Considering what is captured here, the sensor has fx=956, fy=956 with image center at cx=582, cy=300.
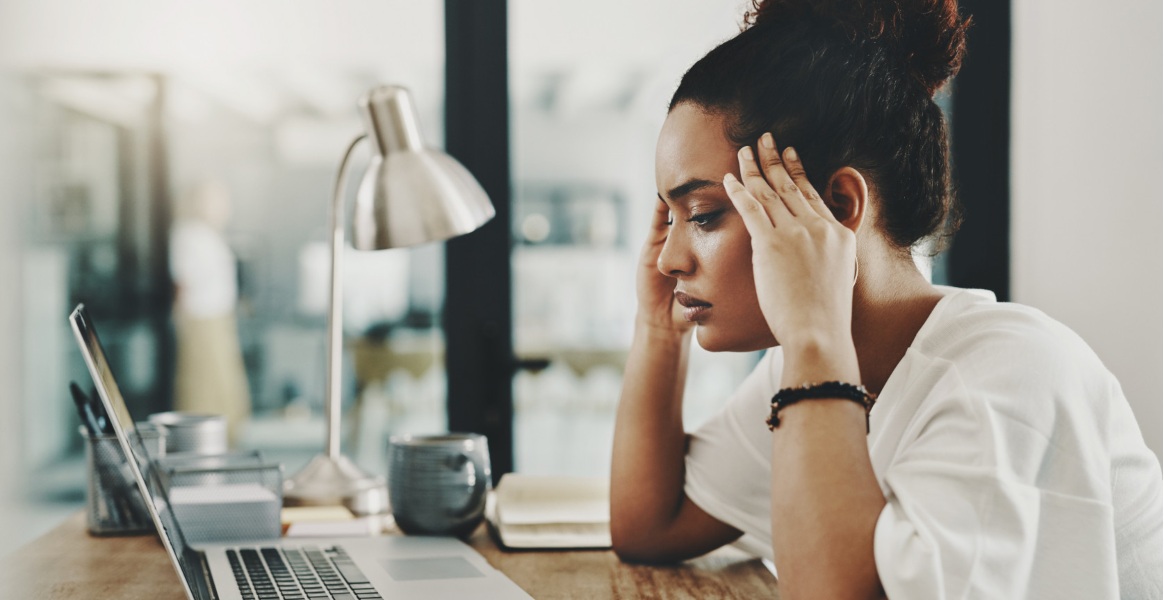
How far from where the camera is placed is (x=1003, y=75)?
1988 millimetres

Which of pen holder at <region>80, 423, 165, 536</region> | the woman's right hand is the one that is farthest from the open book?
pen holder at <region>80, 423, 165, 536</region>

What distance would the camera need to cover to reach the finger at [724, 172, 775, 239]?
879 mm

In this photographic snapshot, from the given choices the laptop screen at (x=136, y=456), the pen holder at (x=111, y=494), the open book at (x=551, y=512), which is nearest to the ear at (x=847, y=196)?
the open book at (x=551, y=512)

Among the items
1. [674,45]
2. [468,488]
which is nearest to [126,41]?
[674,45]

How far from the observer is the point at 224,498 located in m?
1.17

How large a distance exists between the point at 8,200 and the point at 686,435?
8.23 ft

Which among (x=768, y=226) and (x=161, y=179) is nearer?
(x=768, y=226)

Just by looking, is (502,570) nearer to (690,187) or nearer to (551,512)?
(551,512)

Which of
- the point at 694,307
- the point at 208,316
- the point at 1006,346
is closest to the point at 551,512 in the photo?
the point at 694,307

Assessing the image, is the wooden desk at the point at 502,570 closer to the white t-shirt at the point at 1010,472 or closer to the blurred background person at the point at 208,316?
the white t-shirt at the point at 1010,472

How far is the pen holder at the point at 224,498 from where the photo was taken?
1.15 metres

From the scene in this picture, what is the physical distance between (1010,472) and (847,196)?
0.33 meters

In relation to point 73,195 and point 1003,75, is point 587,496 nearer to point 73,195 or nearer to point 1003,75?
point 1003,75

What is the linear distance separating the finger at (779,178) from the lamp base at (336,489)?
731 mm
